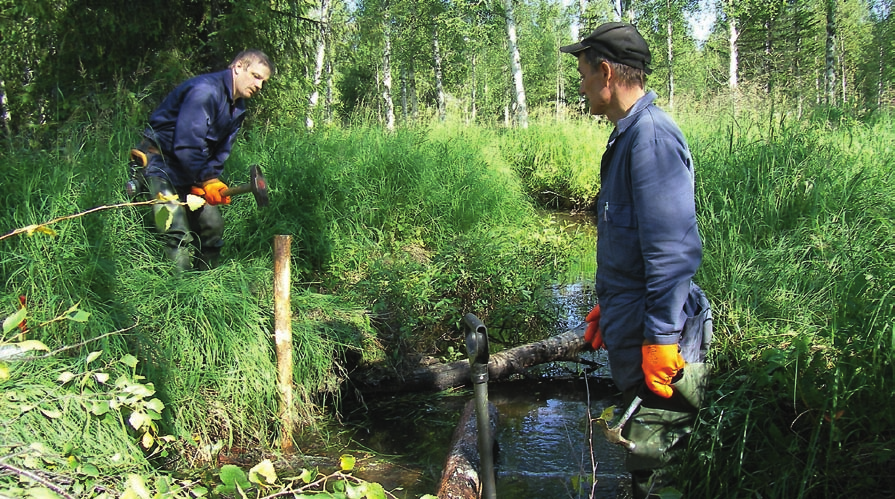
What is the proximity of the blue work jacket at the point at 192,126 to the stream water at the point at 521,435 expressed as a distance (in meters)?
2.09

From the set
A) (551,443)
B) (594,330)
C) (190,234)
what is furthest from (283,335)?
(594,330)

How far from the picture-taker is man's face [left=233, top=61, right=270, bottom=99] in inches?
172

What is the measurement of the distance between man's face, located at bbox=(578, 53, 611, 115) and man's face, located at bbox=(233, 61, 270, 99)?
2.81m

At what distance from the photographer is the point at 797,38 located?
83.7 feet

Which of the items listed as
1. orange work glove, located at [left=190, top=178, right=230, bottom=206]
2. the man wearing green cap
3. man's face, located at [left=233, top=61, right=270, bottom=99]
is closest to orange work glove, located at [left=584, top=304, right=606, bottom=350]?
the man wearing green cap

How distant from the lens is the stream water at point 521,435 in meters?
3.43

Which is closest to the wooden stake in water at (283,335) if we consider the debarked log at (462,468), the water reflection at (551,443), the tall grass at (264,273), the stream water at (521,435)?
the tall grass at (264,273)

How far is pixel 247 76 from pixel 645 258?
3377mm

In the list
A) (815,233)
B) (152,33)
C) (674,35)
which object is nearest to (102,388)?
(815,233)

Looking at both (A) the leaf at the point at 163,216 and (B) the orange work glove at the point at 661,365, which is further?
(B) the orange work glove at the point at 661,365

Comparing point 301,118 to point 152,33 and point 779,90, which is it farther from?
point 779,90

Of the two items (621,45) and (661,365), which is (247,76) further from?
(661,365)

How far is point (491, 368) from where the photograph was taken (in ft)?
14.8

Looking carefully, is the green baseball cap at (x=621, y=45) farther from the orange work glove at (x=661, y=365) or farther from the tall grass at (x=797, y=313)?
the tall grass at (x=797, y=313)
